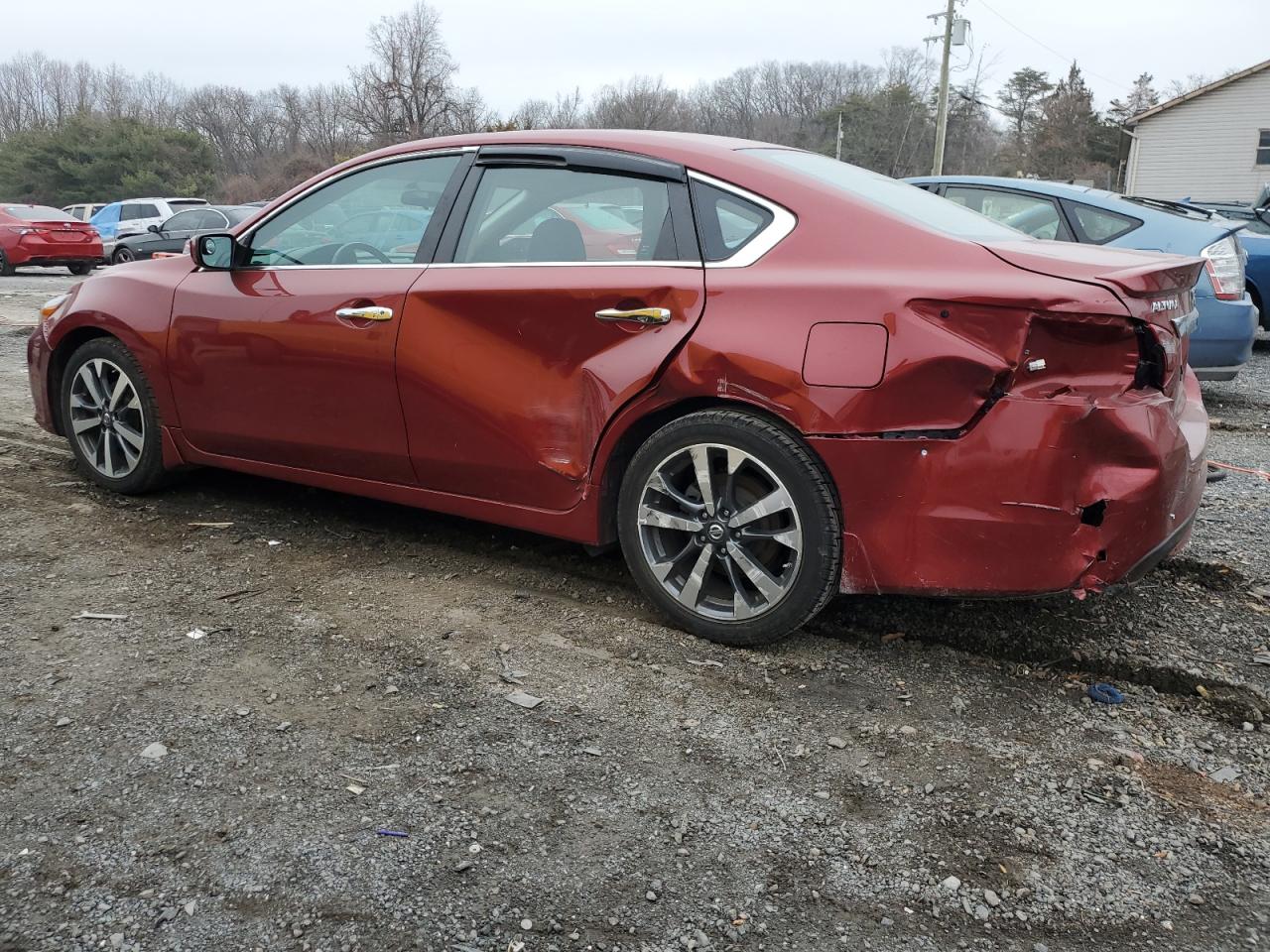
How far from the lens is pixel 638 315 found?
3270 mm

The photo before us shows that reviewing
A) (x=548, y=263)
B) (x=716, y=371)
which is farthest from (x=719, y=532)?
(x=548, y=263)

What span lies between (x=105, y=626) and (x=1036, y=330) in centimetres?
296

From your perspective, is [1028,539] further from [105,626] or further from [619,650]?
[105,626]

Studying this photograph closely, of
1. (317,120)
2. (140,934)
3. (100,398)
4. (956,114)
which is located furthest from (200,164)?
(140,934)

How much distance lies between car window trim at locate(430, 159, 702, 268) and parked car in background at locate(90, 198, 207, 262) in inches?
932

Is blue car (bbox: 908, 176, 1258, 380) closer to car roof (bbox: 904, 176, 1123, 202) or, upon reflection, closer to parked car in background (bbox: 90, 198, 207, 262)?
car roof (bbox: 904, 176, 1123, 202)

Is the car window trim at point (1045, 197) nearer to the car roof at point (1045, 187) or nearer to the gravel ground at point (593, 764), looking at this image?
the car roof at point (1045, 187)

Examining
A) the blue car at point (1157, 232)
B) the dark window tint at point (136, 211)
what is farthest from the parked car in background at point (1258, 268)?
the dark window tint at point (136, 211)

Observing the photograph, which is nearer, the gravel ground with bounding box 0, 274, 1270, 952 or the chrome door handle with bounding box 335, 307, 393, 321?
the gravel ground with bounding box 0, 274, 1270, 952

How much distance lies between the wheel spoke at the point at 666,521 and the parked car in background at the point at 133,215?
80.7 ft

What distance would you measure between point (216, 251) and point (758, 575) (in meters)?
2.63

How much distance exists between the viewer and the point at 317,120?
2662 inches

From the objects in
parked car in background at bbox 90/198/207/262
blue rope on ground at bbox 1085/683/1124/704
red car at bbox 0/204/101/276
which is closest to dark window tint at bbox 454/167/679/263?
blue rope on ground at bbox 1085/683/1124/704

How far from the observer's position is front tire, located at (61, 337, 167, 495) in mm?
4574
